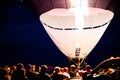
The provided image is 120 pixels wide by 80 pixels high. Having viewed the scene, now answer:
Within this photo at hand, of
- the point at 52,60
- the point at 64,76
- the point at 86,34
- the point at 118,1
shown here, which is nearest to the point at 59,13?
the point at 86,34

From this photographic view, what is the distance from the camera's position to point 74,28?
45.0 feet

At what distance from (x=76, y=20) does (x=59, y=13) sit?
33.1 inches

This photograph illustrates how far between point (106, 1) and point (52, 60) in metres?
23.4

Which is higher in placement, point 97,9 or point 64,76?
point 97,9

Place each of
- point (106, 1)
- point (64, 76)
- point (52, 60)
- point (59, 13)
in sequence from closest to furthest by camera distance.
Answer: point (64, 76) < point (106, 1) < point (59, 13) < point (52, 60)

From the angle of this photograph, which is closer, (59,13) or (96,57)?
(59,13)

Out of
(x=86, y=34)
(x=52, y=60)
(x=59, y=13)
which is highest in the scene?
(x=59, y=13)

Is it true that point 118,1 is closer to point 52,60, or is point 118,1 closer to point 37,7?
point 37,7

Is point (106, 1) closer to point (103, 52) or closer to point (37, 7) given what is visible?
point (37, 7)

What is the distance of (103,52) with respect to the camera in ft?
119

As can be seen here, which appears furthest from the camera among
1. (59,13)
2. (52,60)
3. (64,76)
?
(52,60)

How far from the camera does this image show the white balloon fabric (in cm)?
1334

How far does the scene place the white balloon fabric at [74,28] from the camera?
13.3 meters

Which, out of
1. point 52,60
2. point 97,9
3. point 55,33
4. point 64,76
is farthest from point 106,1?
point 52,60
